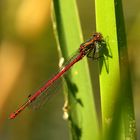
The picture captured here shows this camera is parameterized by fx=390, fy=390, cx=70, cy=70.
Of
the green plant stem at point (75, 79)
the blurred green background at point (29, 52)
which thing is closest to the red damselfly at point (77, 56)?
the green plant stem at point (75, 79)

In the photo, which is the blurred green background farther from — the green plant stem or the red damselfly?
the green plant stem

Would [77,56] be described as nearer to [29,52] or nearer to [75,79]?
[75,79]

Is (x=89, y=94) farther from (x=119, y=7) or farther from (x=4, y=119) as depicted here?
(x=4, y=119)

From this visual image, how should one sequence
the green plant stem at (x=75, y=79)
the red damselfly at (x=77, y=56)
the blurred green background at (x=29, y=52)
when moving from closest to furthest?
the green plant stem at (x=75, y=79), the red damselfly at (x=77, y=56), the blurred green background at (x=29, y=52)

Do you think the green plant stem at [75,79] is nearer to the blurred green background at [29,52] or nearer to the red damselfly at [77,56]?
the red damselfly at [77,56]

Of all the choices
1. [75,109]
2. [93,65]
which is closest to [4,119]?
[93,65]

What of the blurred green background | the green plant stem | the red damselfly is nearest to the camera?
the green plant stem

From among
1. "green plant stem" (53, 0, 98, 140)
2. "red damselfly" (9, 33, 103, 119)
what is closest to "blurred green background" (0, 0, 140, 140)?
"red damselfly" (9, 33, 103, 119)

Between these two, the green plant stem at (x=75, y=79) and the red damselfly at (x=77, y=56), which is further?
the red damselfly at (x=77, y=56)

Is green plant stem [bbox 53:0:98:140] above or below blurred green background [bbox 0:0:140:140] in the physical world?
below
